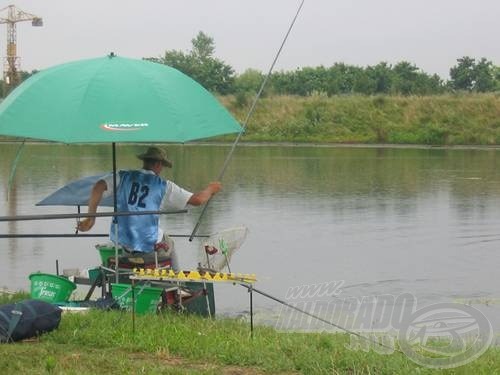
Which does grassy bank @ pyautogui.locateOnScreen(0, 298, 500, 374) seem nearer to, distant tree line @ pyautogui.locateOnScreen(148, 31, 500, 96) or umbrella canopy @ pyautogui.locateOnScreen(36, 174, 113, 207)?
umbrella canopy @ pyautogui.locateOnScreen(36, 174, 113, 207)

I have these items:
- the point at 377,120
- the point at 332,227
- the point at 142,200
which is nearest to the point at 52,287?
the point at 142,200

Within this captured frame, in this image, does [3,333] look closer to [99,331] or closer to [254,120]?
[99,331]

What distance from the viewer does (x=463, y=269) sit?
10.5 meters

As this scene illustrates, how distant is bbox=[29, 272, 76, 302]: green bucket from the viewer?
7051 mm

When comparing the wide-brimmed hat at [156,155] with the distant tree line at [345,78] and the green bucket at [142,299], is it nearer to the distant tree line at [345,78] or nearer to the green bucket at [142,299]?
the green bucket at [142,299]

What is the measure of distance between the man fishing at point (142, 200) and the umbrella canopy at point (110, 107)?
733 mm

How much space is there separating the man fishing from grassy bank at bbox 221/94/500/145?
34046 millimetres

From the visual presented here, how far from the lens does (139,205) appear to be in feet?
23.2

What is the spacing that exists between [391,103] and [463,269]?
35.2m

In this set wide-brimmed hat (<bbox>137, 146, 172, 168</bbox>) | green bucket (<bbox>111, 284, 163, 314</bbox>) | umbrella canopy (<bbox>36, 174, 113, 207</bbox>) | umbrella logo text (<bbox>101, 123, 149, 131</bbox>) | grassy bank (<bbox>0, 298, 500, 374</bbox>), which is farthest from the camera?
umbrella canopy (<bbox>36, 174, 113, 207</bbox>)

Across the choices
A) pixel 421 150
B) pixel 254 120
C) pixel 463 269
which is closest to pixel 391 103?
pixel 254 120

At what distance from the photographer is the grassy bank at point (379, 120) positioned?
41156 millimetres

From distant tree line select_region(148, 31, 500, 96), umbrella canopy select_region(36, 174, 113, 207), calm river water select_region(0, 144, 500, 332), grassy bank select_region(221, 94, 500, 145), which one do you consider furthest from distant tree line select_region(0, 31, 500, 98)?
umbrella canopy select_region(36, 174, 113, 207)

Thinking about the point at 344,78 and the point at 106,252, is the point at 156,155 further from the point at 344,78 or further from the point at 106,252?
the point at 344,78
